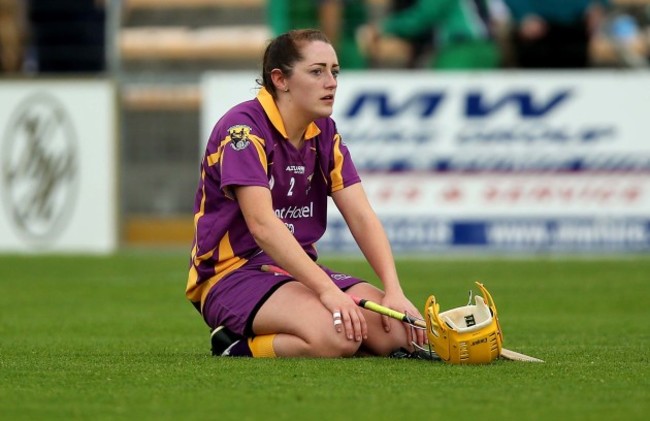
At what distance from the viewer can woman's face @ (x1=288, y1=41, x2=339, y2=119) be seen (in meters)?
6.16

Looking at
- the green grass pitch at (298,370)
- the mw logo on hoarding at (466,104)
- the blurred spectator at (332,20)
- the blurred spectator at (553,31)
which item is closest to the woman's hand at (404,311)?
the green grass pitch at (298,370)

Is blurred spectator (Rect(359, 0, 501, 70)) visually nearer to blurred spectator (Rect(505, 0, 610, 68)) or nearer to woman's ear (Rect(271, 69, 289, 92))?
blurred spectator (Rect(505, 0, 610, 68))

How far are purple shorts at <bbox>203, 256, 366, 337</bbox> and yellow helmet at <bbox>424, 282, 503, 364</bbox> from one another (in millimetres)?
649

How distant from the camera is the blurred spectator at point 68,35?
1580 cm

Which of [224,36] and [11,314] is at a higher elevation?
[224,36]

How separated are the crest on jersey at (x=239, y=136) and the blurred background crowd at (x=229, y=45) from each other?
28.9 ft

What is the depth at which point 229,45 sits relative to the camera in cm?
1711

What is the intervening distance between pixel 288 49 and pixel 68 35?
10217 mm

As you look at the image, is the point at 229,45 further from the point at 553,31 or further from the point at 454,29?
the point at 553,31

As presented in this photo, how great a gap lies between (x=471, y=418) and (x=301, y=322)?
165cm

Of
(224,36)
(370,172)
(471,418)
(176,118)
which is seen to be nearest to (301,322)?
(471,418)

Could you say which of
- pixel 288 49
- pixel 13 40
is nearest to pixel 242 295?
pixel 288 49

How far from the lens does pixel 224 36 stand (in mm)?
17188

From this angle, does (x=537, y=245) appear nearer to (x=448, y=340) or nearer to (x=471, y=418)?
(x=448, y=340)
